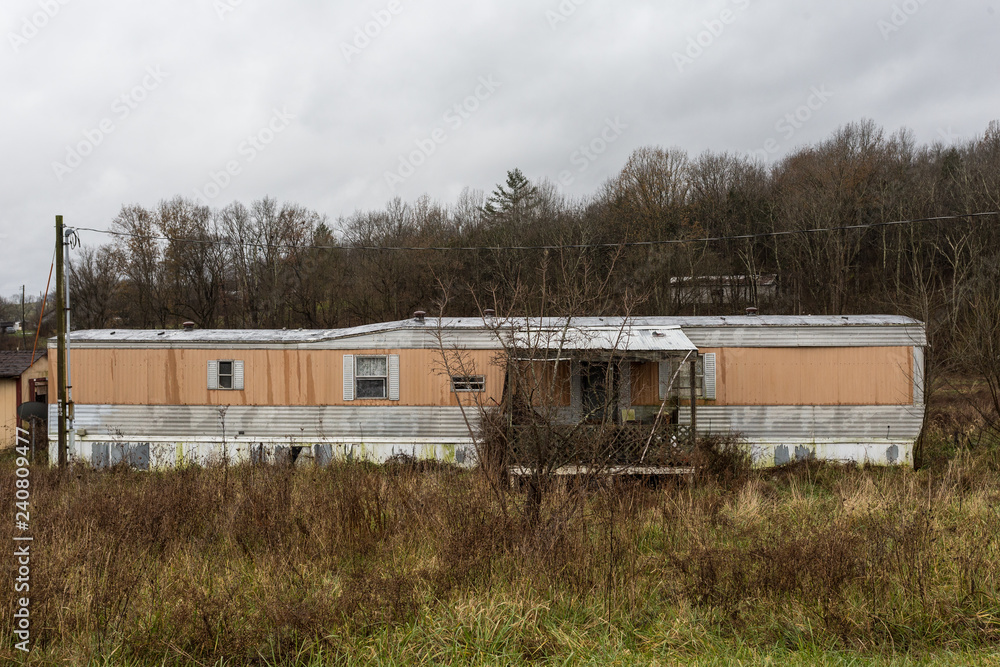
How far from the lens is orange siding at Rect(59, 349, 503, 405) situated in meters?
11.6

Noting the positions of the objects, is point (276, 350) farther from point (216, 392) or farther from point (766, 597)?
point (766, 597)

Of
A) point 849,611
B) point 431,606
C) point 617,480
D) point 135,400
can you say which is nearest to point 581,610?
point 431,606

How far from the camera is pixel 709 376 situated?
1133 cm

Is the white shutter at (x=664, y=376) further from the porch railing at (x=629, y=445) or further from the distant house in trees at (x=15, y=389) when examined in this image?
the distant house in trees at (x=15, y=389)

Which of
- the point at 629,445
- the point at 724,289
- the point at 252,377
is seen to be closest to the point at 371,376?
the point at 252,377

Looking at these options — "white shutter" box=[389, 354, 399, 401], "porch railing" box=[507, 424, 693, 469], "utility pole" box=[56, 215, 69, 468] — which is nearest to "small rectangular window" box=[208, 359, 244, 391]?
"utility pole" box=[56, 215, 69, 468]

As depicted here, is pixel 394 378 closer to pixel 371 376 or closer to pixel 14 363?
pixel 371 376

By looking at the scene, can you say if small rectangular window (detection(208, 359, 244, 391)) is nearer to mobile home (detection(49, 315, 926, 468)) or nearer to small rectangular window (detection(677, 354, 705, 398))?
mobile home (detection(49, 315, 926, 468))

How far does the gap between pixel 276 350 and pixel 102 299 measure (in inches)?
1020

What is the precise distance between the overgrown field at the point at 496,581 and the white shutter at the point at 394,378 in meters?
4.65

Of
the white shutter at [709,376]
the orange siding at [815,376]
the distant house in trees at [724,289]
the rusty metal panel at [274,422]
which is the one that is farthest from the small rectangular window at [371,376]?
the distant house in trees at [724,289]

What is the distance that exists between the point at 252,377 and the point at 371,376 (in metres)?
2.28

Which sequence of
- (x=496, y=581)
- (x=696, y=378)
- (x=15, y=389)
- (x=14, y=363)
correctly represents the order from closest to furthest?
(x=496, y=581) < (x=696, y=378) < (x=15, y=389) < (x=14, y=363)

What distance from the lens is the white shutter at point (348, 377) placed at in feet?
38.1
